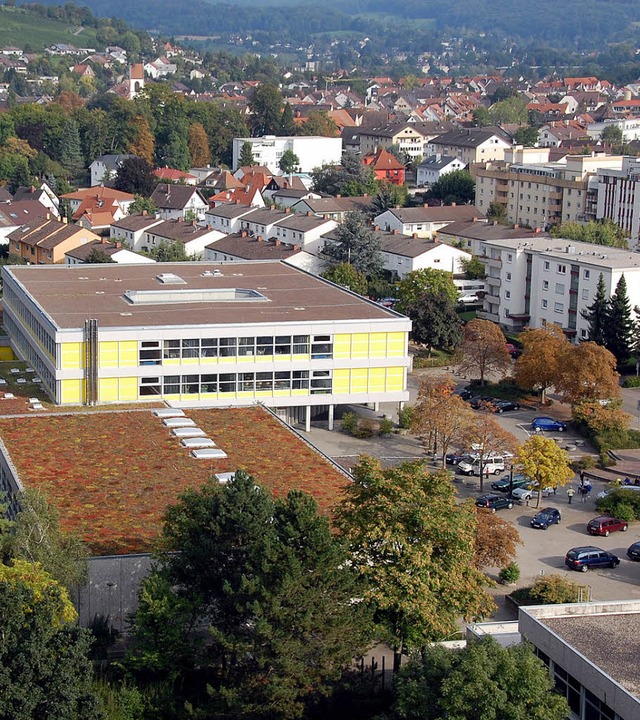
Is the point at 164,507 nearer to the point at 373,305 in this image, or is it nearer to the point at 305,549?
the point at 305,549

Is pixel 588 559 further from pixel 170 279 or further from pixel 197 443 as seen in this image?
pixel 170 279

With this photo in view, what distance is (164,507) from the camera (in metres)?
17.6

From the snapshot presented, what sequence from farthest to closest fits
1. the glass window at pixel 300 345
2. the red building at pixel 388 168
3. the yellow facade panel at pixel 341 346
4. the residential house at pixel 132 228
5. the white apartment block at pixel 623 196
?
the red building at pixel 388 168, the white apartment block at pixel 623 196, the residential house at pixel 132 228, the yellow facade panel at pixel 341 346, the glass window at pixel 300 345

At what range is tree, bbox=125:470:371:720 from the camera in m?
13.5

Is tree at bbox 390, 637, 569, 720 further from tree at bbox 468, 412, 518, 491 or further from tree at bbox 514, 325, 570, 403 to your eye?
tree at bbox 514, 325, 570, 403

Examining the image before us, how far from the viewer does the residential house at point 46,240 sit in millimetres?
41062

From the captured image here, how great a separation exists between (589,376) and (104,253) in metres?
16.4

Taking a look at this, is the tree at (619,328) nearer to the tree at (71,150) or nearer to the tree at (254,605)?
the tree at (254,605)

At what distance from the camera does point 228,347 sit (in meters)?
24.8

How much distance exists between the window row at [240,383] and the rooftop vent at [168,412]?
186 cm

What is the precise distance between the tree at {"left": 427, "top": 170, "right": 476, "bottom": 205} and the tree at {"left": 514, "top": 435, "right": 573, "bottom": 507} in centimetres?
3348

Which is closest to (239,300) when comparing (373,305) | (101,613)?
(373,305)

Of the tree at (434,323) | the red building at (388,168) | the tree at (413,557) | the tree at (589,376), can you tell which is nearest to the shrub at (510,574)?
the tree at (413,557)

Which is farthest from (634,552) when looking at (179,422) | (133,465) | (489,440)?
(133,465)
